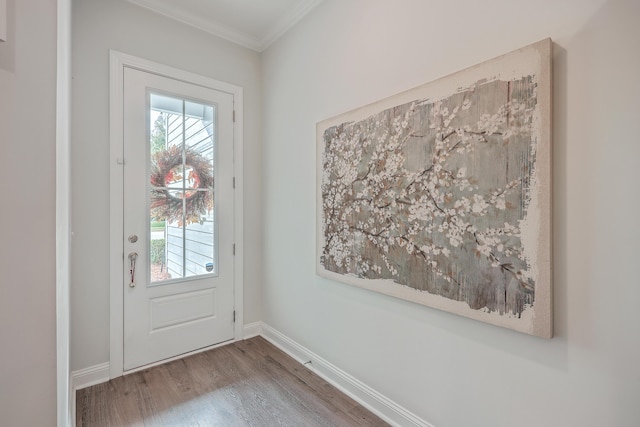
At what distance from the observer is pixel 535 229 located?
3.60 ft

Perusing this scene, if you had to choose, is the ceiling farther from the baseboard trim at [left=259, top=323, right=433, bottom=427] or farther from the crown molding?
the baseboard trim at [left=259, top=323, right=433, bottom=427]

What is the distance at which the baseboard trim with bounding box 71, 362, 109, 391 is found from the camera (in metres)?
1.98

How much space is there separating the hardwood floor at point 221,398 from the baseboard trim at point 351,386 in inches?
1.6

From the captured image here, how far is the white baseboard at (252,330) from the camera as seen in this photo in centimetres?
276

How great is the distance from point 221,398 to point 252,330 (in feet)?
2.92

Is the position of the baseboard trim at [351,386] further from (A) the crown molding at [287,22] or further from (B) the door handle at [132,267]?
(A) the crown molding at [287,22]

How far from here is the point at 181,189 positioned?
2.41 metres
